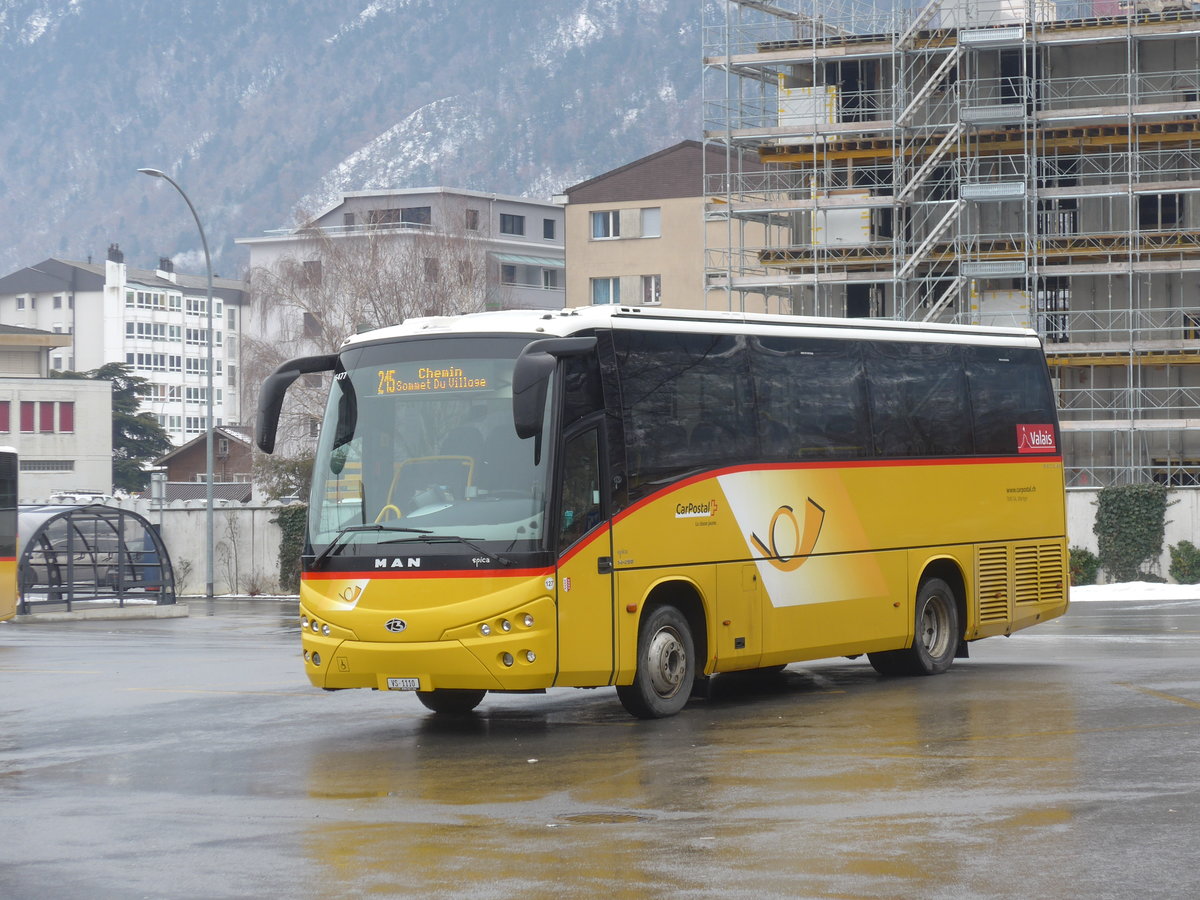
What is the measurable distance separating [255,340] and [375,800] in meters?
60.1

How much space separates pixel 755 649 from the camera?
16.2 m

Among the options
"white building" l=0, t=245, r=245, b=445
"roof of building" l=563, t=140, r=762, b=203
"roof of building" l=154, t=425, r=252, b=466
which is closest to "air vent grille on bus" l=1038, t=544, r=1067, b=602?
"roof of building" l=563, t=140, r=762, b=203

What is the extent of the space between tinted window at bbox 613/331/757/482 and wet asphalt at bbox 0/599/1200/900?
6.74 ft

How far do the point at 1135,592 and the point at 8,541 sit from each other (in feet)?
72.1

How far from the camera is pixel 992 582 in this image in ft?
63.0

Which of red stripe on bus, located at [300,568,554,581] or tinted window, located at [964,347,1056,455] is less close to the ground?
tinted window, located at [964,347,1056,455]

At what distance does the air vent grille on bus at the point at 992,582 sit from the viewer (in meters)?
19.1

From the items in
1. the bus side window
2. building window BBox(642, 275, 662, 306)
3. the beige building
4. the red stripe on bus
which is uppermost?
the beige building

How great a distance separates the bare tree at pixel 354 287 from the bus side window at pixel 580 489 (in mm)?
53625

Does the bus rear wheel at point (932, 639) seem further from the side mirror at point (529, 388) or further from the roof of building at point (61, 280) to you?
the roof of building at point (61, 280)

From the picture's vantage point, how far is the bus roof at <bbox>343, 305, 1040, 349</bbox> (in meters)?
14.9

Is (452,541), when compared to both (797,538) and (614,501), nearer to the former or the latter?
(614,501)

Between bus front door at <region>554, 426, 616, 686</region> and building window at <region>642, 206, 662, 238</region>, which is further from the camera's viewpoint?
building window at <region>642, 206, 662, 238</region>

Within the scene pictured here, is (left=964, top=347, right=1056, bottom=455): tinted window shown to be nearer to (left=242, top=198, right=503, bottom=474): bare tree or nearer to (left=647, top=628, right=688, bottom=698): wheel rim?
(left=647, top=628, right=688, bottom=698): wheel rim
